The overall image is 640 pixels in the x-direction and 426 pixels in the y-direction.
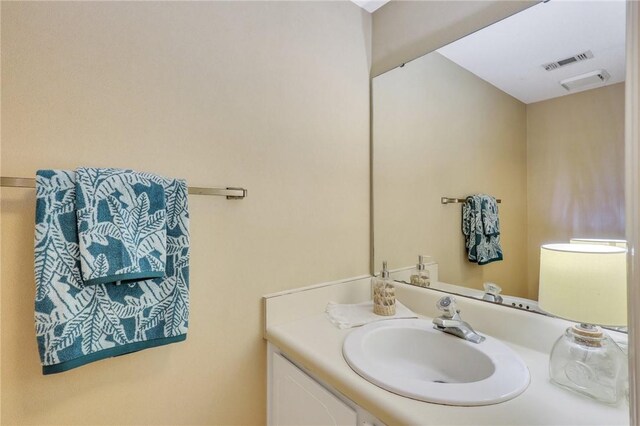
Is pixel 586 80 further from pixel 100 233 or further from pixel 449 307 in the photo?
pixel 100 233

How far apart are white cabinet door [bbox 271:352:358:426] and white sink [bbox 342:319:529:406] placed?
0.12 meters

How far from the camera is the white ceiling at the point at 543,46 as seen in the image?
33.6 inches

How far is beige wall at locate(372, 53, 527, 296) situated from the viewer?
42.0 inches

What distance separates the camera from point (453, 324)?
102 centimetres

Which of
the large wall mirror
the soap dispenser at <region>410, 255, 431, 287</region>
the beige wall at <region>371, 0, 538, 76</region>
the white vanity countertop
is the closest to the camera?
the white vanity countertop

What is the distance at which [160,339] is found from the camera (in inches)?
33.4

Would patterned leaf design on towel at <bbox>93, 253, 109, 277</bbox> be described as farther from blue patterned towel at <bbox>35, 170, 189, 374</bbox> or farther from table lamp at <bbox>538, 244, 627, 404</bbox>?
table lamp at <bbox>538, 244, 627, 404</bbox>

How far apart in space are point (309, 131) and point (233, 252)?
0.58 metres

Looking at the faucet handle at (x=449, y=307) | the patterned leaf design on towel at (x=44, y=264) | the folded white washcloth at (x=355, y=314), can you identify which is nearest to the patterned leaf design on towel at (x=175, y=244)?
the patterned leaf design on towel at (x=44, y=264)

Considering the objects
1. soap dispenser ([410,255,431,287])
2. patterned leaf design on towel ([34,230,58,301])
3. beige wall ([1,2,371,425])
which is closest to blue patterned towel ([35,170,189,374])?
patterned leaf design on towel ([34,230,58,301])

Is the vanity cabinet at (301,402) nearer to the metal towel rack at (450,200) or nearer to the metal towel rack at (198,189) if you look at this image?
the metal towel rack at (198,189)

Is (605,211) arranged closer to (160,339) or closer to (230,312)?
(230,312)

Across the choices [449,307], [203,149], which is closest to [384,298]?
[449,307]

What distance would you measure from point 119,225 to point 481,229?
3.89 ft
